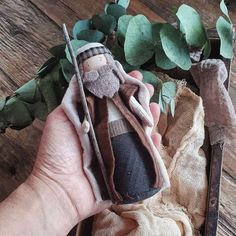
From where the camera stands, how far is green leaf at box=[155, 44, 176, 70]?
79 cm

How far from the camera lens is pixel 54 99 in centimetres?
81

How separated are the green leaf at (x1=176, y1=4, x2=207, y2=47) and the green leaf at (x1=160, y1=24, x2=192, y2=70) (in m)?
0.01

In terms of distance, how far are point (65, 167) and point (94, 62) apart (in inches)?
6.4

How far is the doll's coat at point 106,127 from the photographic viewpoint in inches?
24.5

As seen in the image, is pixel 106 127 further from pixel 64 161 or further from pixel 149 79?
pixel 149 79

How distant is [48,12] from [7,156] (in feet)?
1.20

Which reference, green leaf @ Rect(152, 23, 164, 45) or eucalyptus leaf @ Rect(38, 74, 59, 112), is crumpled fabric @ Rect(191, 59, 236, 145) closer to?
green leaf @ Rect(152, 23, 164, 45)

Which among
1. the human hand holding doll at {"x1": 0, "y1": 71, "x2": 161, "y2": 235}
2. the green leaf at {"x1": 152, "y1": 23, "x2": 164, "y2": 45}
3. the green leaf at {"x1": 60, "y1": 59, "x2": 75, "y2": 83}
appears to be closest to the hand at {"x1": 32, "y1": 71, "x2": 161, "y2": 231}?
the human hand holding doll at {"x1": 0, "y1": 71, "x2": 161, "y2": 235}

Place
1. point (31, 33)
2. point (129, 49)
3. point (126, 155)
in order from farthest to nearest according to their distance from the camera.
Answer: point (31, 33), point (129, 49), point (126, 155)

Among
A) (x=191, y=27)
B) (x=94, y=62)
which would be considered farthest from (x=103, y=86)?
(x=191, y=27)

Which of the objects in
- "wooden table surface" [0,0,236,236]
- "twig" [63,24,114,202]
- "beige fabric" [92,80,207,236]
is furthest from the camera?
"wooden table surface" [0,0,236,236]

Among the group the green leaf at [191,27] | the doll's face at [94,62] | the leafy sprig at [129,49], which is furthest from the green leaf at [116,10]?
the doll's face at [94,62]

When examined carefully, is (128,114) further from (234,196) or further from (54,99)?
(234,196)

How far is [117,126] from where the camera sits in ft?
2.04
